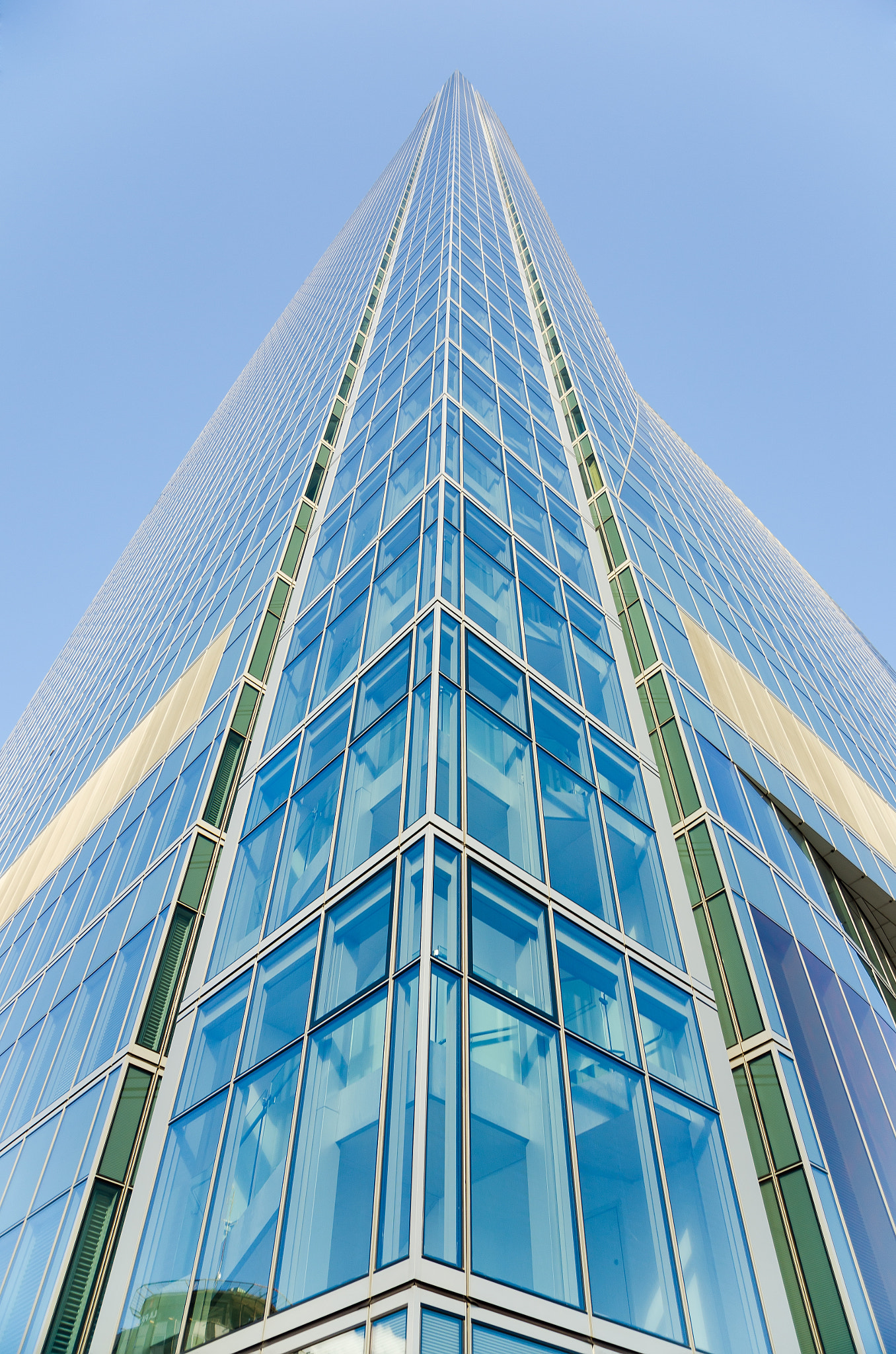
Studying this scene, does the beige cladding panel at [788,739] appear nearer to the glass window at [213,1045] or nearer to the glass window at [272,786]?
the glass window at [272,786]

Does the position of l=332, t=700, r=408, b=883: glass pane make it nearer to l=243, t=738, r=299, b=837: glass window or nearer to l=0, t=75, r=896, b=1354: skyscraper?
l=0, t=75, r=896, b=1354: skyscraper

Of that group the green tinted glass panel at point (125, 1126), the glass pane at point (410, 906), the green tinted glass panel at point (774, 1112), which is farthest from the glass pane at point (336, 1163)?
the green tinted glass panel at point (774, 1112)

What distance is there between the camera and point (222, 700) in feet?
71.9

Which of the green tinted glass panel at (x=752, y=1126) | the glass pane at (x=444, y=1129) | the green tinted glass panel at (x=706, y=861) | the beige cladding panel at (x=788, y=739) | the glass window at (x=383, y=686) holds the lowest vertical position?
the glass pane at (x=444, y=1129)

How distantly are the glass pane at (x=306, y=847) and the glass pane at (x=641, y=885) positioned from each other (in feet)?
15.6

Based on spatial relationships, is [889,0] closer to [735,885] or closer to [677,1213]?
[735,885]

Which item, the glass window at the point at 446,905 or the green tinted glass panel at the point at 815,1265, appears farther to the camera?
the green tinted glass panel at the point at 815,1265

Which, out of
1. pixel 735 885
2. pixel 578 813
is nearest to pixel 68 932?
pixel 578 813

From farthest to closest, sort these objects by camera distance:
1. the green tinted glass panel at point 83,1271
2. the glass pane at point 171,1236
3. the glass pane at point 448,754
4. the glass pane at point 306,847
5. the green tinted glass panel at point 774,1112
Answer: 1. the glass pane at point 306,847
2. the green tinted glass panel at point 774,1112
3. the glass pane at point 448,754
4. the green tinted glass panel at point 83,1271
5. the glass pane at point 171,1236

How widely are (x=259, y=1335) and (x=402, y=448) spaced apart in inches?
742

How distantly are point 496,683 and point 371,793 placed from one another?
123 inches

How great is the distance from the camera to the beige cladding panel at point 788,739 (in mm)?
23987

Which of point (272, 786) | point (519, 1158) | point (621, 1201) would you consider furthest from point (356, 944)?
point (272, 786)

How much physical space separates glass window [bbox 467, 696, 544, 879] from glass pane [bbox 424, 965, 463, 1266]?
2.77 metres
